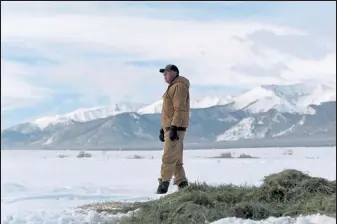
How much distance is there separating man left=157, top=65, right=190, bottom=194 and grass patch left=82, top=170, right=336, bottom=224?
951mm

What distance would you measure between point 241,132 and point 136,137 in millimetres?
29778

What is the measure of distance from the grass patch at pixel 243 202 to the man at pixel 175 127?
0.95 meters

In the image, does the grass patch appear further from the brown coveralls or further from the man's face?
the man's face

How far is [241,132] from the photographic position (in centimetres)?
18088

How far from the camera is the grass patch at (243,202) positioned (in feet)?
18.3

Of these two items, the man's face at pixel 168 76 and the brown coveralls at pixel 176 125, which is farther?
the man's face at pixel 168 76

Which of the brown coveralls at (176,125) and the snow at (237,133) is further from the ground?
the snow at (237,133)

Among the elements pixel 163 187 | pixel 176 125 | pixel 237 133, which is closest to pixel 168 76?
pixel 176 125

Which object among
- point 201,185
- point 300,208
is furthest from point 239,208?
point 201,185

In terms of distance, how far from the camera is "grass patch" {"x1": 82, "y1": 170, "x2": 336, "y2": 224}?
18.3ft

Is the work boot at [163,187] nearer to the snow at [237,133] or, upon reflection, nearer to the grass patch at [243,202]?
the grass patch at [243,202]

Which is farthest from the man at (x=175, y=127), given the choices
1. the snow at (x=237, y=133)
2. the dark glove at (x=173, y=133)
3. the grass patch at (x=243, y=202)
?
the snow at (x=237, y=133)

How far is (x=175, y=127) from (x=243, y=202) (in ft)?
7.10

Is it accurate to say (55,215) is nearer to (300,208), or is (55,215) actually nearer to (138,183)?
(300,208)
